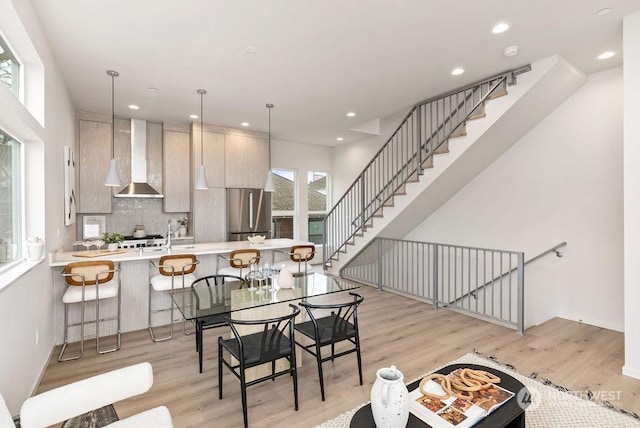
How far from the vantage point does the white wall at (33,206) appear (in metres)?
2.18

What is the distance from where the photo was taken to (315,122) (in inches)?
242

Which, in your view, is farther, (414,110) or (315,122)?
(315,122)

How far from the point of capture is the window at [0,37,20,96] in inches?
96.6

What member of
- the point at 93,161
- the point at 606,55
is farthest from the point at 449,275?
the point at 93,161

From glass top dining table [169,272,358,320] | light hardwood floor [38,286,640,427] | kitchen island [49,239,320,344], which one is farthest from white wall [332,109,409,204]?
glass top dining table [169,272,358,320]

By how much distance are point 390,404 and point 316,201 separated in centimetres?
711

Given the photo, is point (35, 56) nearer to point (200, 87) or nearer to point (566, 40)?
point (200, 87)

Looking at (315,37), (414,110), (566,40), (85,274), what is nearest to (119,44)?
(315,37)

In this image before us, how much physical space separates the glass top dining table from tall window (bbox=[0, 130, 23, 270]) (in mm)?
1233

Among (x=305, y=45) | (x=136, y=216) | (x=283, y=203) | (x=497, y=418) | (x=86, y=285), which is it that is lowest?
(x=497, y=418)

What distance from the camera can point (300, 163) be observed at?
26.6ft

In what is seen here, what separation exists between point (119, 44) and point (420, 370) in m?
4.23

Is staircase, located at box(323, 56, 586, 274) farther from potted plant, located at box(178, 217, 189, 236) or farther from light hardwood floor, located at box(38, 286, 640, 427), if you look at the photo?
potted plant, located at box(178, 217, 189, 236)

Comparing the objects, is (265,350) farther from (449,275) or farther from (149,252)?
(449,275)
